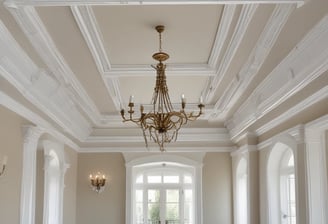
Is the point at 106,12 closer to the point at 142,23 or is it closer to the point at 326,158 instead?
the point at 142,23

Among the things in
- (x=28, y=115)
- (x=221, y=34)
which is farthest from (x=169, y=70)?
(x=28, y=115)

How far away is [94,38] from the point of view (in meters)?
4.50

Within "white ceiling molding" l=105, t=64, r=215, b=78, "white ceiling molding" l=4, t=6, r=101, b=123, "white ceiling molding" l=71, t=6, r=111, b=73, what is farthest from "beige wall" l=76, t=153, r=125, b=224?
"white ceiling molding" l=71, t=6, r=111, b=73

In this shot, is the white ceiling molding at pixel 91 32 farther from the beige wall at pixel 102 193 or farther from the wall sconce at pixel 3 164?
the beige wall at pixel 102 193

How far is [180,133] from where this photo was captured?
952 centimetres

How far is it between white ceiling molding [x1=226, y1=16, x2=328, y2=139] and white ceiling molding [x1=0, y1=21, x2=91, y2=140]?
7.89 feet

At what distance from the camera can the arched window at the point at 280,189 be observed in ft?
22.4

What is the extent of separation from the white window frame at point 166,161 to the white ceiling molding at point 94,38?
3.44 m

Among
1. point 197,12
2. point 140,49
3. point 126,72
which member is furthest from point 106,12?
point 126,72

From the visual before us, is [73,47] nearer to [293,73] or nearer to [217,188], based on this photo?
[293,73]

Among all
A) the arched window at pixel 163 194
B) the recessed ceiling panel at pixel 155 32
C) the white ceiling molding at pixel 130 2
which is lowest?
the arched window at pixel 163 194

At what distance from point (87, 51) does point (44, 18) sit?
1.04 metres

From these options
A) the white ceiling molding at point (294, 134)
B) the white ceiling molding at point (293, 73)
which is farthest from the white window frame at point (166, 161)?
the white ceiling molding at point (294, 134)

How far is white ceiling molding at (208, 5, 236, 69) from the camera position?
390 cm
